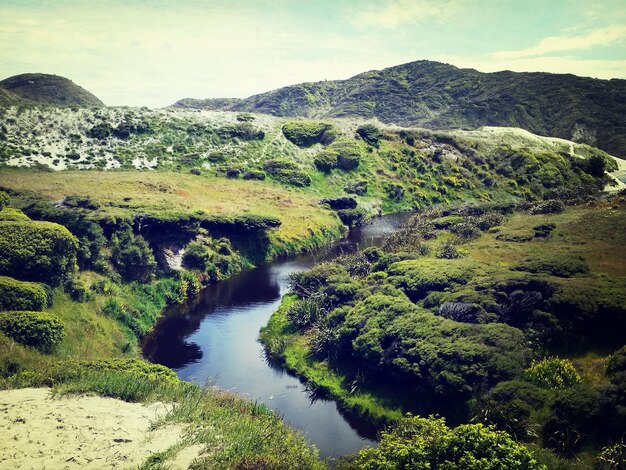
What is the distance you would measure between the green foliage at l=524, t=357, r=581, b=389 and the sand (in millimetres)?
21385

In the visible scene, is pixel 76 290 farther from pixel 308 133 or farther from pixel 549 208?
pixel 308 133

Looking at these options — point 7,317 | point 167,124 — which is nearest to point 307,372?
point 7,317

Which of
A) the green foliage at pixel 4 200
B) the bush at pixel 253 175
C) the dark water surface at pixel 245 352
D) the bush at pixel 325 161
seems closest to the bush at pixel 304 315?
the dark water surface at pixel 245 352

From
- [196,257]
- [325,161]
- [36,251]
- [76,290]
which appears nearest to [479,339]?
[76,290]

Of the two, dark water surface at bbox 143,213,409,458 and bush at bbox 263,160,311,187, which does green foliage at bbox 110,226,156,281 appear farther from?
bush at bbox 263,160,311,187

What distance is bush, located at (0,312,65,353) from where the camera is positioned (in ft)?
117

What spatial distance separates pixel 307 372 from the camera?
1638 inches

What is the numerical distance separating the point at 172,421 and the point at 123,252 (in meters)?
A: 33.5

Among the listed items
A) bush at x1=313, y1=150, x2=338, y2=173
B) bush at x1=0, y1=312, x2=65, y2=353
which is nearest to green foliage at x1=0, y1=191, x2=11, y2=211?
bush at x1=0, y1=312, x2=65, y2=353

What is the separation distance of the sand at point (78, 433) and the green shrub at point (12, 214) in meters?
27.2

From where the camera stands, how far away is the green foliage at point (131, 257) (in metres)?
56.1

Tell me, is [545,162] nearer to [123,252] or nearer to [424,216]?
[424,216]

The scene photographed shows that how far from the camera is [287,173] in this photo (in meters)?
107

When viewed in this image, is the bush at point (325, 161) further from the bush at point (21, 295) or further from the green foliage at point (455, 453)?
the green foliage at point (455, 453)
